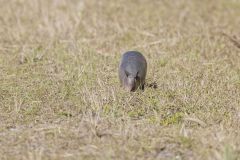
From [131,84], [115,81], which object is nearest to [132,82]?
[131,84]

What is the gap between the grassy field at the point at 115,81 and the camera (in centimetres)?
467

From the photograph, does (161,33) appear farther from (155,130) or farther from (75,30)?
(155,130)

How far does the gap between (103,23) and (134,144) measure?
4.36 metres

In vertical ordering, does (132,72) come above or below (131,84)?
above

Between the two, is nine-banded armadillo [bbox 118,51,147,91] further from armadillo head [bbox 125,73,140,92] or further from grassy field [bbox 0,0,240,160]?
grassy field [bbox 0,0,240,160]

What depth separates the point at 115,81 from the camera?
636 centimetres

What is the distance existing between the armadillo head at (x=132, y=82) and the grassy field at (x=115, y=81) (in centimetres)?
8

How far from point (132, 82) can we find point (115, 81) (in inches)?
20.3

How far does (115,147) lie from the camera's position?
4559mm

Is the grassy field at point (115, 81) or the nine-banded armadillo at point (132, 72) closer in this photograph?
the grassy field at point (115, 81)

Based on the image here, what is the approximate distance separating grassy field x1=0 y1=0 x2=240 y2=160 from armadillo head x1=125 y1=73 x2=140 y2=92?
8cm

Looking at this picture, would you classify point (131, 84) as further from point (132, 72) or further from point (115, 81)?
point (115, 81)

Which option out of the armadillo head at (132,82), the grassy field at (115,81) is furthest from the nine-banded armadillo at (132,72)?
the grassy field at (115,81)

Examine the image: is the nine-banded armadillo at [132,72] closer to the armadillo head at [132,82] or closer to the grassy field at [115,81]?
the armadillo head at [132,82]
